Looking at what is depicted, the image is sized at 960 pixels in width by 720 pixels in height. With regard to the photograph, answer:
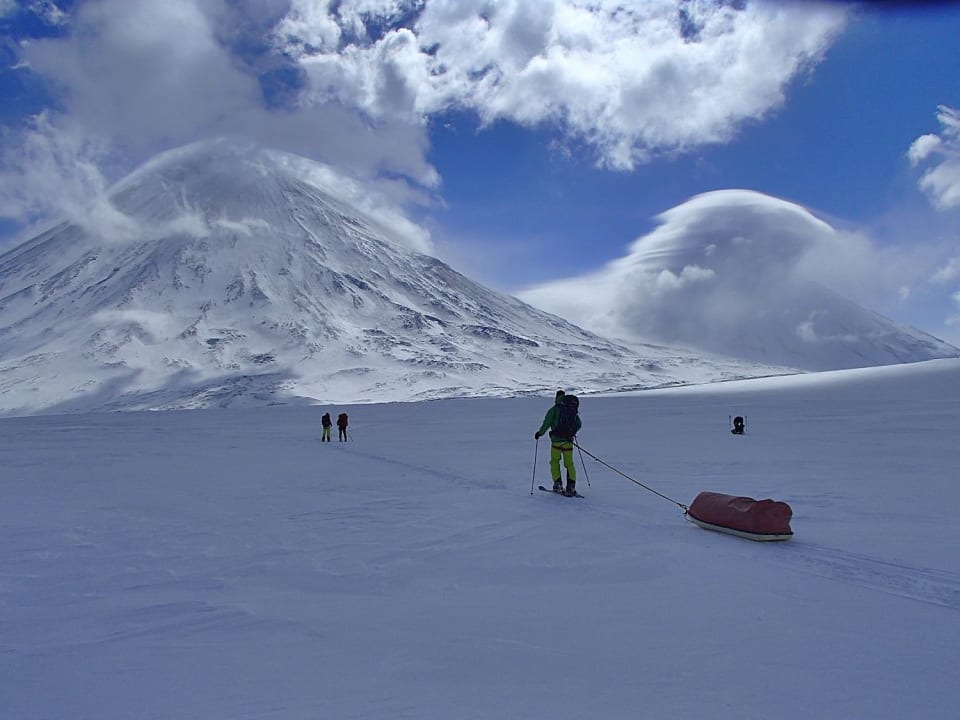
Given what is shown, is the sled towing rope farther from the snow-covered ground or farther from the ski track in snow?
the ski track in snow

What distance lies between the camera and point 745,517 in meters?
8.36

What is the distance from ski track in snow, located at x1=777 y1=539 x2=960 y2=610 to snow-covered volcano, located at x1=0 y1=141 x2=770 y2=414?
9276cm

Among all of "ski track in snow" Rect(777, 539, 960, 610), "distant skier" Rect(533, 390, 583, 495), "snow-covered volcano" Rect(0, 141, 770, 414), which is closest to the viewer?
"ski track in snow" Rect(777, 539, 960, 610)

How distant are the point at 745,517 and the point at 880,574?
1887mm

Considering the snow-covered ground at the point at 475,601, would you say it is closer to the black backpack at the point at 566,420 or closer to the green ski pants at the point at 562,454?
the green ski pants at the point at 562,454

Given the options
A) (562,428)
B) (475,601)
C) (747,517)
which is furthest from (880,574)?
(562,428)

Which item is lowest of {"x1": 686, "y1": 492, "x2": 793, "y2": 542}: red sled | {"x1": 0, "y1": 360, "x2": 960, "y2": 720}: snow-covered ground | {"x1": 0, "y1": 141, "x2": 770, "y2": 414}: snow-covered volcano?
{"x1": 0, "y1": 360, "x2": 960, "y2": 720}: snow-covered ground

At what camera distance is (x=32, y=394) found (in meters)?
103

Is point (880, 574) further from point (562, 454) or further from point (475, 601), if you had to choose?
point (562, 454)

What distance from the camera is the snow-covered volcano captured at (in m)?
110

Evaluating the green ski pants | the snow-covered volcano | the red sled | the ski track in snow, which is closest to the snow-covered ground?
the ski track in snow

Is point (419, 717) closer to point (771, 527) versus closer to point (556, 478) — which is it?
point (771, 527)

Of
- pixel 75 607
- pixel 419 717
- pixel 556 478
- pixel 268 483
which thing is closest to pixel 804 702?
pixel 419 717

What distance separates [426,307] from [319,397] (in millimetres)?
67945
